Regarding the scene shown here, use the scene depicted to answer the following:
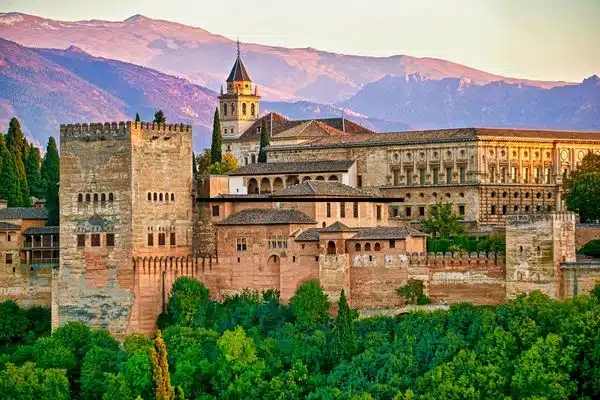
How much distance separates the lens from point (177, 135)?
66.5 m

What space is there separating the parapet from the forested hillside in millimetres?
Answer: 5989

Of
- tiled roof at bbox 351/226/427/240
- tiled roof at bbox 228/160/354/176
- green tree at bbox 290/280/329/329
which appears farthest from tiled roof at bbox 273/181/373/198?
tiled roof at bbox 228/160/354/176

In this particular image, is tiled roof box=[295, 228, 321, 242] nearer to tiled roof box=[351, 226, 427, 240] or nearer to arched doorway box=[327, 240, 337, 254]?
arched doorway box=[327, 240, 337, 254]

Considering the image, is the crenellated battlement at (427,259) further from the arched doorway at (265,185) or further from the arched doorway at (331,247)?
the arched doorway at (265,185)

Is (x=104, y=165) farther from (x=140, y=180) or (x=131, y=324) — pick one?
(x=131, y=324)

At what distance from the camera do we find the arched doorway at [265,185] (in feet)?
249

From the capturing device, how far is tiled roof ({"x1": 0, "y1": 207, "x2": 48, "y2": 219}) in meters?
73.1

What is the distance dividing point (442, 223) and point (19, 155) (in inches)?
1068

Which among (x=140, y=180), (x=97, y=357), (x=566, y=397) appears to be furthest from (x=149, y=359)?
(x=566, y=397)

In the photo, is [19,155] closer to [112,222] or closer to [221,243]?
[112,222]

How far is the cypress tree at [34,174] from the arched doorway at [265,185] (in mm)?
16919

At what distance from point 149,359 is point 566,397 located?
602 inches

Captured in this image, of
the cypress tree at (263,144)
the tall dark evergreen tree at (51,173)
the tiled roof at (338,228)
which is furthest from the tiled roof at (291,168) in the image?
the tiled roof at (338,228)

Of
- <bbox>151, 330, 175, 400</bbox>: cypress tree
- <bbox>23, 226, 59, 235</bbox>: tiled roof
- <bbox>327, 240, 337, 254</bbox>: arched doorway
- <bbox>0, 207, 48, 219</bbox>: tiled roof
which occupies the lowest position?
<bbox>151, 330, 175, 400</bbox>: cypress tree
